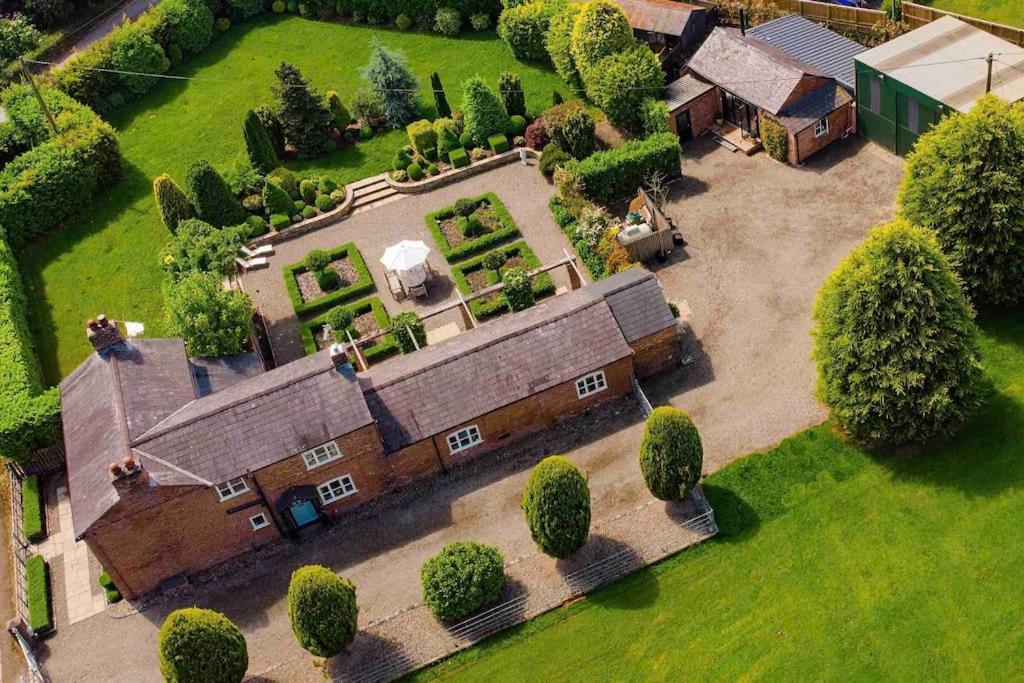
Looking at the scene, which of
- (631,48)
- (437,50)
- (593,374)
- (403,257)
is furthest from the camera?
(437,50)

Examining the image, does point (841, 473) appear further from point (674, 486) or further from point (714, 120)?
point (714, 120)

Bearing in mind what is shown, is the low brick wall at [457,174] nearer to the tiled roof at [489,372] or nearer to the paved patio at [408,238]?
the paved patio at [408,238]

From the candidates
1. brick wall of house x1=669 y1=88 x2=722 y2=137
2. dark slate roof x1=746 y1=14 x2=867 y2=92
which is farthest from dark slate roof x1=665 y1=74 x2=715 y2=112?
dark slate roof x1=746 y1=14 x2=867 y2=92

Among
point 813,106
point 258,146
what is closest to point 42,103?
point 258,146

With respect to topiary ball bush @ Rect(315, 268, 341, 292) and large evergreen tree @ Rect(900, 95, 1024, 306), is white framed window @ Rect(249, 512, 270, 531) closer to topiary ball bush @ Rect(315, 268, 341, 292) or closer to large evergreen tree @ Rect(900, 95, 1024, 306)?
topiary ball bush @ Rect(315, 268, 341, 292)

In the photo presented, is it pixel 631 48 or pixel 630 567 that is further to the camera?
pixel 631 48

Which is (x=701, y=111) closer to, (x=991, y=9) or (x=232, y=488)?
(x=991, y=9)

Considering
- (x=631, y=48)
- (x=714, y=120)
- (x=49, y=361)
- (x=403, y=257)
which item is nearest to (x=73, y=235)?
(x=49, y=361)
